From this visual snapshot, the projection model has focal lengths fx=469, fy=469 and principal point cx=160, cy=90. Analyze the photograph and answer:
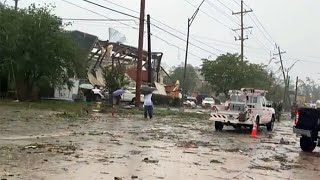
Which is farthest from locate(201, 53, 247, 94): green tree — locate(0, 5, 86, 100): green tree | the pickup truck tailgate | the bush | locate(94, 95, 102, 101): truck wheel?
the pickup truck tailgate

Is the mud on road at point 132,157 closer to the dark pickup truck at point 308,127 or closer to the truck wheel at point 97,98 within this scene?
the dark pickup truck at point 308,127

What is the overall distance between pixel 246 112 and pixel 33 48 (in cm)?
1747

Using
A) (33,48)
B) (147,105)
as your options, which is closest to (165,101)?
(33,48)

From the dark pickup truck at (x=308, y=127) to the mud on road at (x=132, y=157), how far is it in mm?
561

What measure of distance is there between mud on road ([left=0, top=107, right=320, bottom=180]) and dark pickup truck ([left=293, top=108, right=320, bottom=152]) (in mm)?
561

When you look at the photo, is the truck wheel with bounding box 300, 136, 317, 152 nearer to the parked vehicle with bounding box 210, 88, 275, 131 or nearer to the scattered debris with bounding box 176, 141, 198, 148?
the scattered debris with bounding box 176, 141, 198, 148

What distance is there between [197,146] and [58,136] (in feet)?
14.3

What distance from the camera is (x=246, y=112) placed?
22.5 m

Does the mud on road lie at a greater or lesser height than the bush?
lesser

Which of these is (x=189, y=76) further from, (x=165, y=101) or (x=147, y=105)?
(x=147, y=105)

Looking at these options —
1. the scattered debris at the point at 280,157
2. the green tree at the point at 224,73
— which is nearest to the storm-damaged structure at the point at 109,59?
the green tree at the point at 224,73

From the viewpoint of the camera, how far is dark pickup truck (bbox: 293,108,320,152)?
611 inches

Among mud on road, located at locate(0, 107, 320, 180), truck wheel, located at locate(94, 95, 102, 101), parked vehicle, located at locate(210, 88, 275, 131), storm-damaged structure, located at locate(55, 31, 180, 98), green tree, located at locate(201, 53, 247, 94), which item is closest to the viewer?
mud on road, located at locate(0, 107, 320, 180)

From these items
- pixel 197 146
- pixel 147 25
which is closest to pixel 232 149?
pixel 197 146
